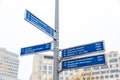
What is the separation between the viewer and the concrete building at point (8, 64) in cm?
17488

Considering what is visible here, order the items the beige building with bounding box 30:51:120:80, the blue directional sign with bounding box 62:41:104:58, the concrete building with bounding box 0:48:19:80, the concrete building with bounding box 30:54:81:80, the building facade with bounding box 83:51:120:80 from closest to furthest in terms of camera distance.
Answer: the blue directional sign with bounding box 62:41:104:58 < the building facade with bounding box 83:51:120:80 < the beige building with bounding box 30:51:120:80 < the concrete building with bounding box 30:54:81:80 < the concrete building with bounding box 0:48:19:80

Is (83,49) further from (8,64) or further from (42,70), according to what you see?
(8,64)

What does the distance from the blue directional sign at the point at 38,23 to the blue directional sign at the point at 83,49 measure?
2.49 ft

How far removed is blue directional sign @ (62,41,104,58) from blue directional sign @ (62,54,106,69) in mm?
200

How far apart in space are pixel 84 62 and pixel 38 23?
1904mm

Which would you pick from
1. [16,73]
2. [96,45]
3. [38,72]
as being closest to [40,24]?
[96,45]

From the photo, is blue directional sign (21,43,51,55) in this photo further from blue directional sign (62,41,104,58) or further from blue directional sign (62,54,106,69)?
blue directional sign (62,54,106,69)

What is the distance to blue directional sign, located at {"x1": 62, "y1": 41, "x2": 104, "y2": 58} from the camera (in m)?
7.16

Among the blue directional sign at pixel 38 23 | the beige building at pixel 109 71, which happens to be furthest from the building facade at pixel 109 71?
the blue directional sign at pixel 38 23

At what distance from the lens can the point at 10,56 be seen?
186 metres

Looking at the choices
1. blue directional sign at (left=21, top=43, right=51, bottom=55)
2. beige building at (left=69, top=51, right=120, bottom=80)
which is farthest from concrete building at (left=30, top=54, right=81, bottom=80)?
blue directional sign at (left=21, top=43, right=51, bottom=55)

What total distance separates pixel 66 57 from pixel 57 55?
313 millimetres

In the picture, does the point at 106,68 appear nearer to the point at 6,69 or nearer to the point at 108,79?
the point at 108,79

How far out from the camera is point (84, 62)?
7.25 meters
